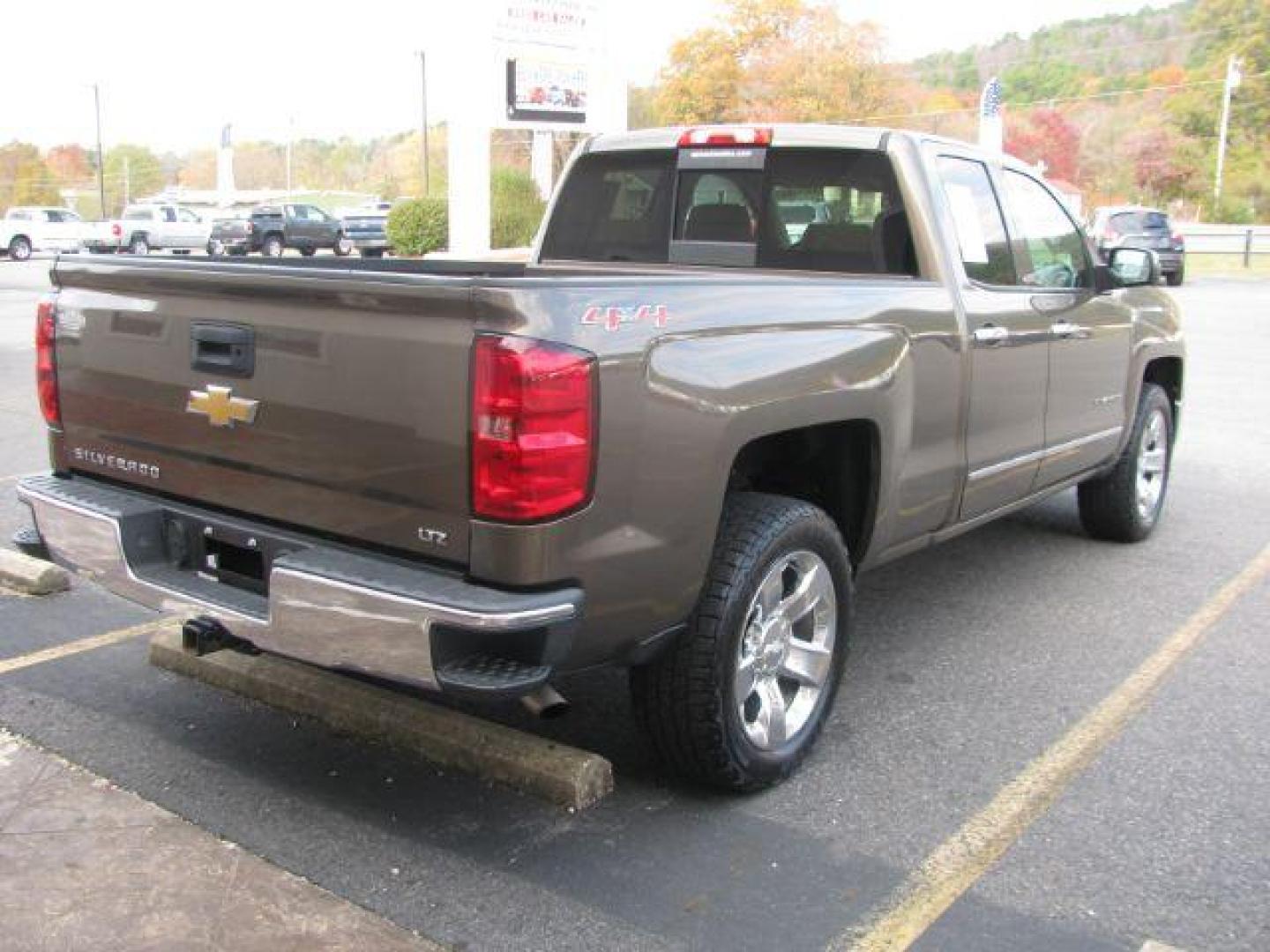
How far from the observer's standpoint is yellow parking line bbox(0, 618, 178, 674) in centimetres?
439

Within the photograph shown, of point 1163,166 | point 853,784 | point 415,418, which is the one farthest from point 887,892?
point 1163,166

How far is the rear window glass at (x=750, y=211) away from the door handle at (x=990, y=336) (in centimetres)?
31

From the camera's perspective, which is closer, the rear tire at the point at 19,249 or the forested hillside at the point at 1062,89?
the rear tire at the point at 19,249

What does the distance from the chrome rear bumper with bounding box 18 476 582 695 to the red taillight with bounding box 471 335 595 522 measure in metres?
0.21

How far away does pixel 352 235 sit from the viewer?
131 ft

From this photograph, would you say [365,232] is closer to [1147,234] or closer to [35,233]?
[35,233]

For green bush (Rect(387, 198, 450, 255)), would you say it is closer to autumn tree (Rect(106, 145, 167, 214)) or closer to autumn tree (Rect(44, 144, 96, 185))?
autumn tree (Rect(44, 144, 96, 185))

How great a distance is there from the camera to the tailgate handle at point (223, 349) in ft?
10.2

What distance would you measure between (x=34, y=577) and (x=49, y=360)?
178 cm

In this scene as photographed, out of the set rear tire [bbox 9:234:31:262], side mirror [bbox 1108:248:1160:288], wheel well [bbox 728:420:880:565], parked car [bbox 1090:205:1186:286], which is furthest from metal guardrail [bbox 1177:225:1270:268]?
wheel well [bbox 728:420:880:565]

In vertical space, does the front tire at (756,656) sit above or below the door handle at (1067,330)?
below

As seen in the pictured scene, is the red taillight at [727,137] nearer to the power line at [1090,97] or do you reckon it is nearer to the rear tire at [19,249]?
the rear tire at [19,249]

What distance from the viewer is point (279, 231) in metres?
38.2

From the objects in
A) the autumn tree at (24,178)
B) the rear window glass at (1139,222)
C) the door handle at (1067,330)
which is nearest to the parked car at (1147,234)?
the rear window glass at (1139,222)
